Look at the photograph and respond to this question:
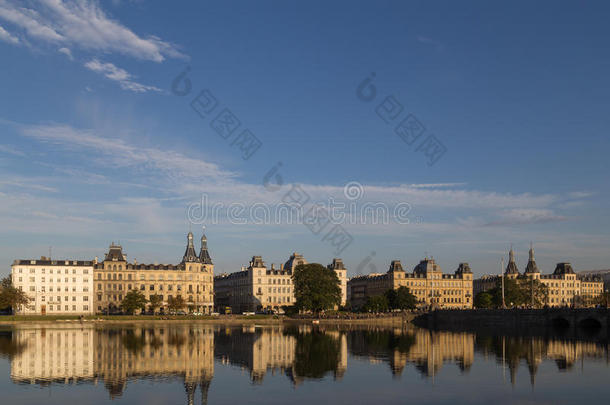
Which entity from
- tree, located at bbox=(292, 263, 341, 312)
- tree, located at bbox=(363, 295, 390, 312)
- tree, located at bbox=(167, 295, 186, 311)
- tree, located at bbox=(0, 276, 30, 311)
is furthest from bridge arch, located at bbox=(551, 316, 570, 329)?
tree, located at bbox=(0, 276, 30, 311)

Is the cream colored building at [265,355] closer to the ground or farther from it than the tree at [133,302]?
farther from it

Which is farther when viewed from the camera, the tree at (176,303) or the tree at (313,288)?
the tree at (176,303)

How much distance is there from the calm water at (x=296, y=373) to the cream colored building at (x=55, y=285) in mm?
88958

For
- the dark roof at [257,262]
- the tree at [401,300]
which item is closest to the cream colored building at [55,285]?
the dark roof at [257,262]

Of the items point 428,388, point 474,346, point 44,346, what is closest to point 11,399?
point 428,388

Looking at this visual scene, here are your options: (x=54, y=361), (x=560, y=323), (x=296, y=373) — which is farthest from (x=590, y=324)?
(x=54, y=361)

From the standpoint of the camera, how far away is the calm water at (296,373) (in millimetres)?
37938

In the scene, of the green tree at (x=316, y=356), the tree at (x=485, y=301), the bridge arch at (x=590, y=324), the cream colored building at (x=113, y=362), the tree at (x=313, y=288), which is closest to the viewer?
the cream colored building at (x=113, y=362)

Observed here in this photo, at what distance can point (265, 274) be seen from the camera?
192m

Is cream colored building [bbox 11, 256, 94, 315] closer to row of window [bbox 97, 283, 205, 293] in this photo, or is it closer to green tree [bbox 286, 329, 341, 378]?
row of window [bbox 97, 283, 205, 293]

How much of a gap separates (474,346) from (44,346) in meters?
45.9

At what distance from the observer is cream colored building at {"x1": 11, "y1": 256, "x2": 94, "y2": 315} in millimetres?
156125

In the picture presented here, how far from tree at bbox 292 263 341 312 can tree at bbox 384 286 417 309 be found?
3162 cm

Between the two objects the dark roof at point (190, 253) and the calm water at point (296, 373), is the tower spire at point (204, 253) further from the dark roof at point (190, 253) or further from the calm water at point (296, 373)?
the calm water at point (296, 373)
